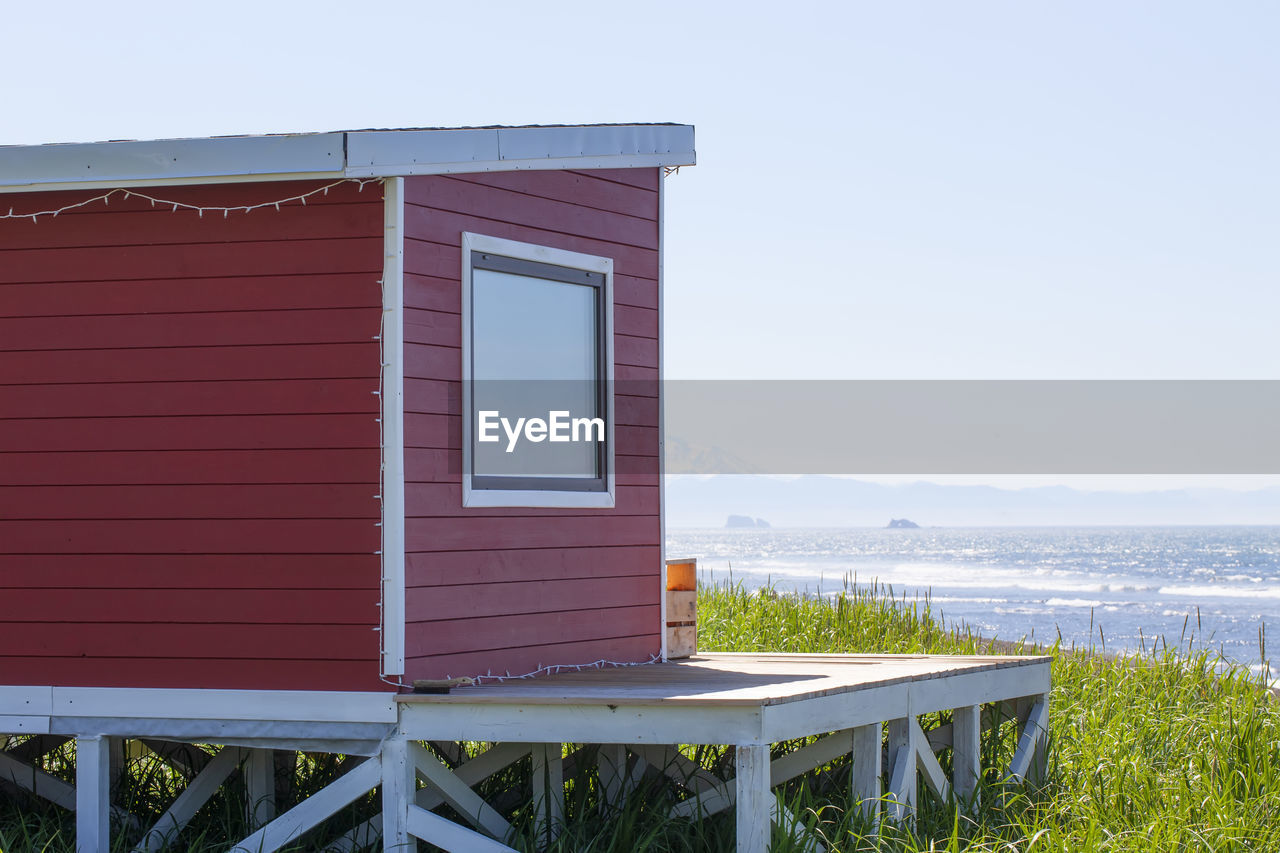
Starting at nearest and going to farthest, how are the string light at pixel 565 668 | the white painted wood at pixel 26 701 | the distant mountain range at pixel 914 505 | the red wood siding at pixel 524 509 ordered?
the red wood siding at pixel 524 509 < the white painted wood at pixel 26 701 < the string light at pixel 565 668 < the distant mountain range at pixel 914 505

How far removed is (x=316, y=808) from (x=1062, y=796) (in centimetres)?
347

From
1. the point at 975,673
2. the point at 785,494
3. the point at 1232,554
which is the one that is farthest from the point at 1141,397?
the point at 785,494

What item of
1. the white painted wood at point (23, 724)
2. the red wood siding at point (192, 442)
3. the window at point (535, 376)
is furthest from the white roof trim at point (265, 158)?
the white painted wood at point (23, 724)

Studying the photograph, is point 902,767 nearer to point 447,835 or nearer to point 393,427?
point 447,835

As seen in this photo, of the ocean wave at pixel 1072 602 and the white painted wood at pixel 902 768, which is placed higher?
the white painted wood at pixel 902 768

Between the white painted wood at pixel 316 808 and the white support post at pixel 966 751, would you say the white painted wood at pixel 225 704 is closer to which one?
the white painted wood at pixel 316 808

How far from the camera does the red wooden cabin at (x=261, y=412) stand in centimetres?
545

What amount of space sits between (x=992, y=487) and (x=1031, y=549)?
68008 mm

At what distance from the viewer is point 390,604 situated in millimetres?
5383

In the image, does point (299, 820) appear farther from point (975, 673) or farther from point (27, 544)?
point (975, 673)

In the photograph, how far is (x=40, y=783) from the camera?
6590 mm

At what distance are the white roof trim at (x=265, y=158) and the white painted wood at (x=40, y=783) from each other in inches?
111

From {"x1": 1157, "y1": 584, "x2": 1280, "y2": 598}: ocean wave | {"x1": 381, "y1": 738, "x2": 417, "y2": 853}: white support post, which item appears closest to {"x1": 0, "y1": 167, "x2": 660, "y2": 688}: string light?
{"x1": 381, "y1": 738, "x2": 417, "y2": 853}: white support post

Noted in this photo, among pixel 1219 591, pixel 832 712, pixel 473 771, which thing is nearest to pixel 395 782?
pixel 473 771
